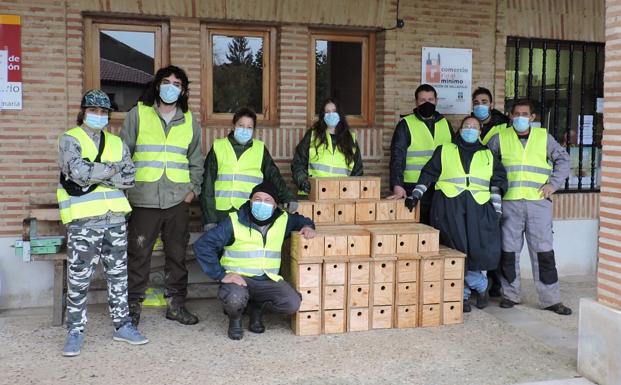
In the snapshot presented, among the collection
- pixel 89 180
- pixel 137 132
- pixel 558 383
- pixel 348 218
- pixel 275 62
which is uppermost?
pixel 275 62

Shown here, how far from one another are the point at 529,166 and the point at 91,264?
405 centimetres

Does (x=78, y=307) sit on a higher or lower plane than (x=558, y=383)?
higher

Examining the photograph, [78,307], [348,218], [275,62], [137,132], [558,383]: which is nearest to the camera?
[558,383]

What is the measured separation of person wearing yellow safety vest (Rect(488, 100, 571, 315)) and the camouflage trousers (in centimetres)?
363

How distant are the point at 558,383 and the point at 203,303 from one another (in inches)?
136

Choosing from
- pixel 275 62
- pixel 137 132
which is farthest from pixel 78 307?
pixel 275 62

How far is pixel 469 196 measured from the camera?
6.27 metres

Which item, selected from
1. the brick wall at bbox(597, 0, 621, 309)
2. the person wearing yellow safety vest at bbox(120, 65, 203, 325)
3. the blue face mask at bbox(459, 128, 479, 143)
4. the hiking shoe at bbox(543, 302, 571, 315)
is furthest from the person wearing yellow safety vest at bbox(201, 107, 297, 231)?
the hiking shoe at bbox(543, 302, 571, 315)

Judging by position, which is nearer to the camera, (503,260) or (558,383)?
(558,383)

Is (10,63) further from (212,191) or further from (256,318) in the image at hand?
(256,318)

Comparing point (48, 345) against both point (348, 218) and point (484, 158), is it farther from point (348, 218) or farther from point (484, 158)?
point (484, 158)

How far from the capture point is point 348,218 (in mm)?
6258

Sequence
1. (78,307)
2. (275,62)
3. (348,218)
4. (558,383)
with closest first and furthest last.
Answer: (558,383)
(78,307)
(348,218)
(275,62)

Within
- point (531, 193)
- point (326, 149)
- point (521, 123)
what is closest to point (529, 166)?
point (531, 193)
